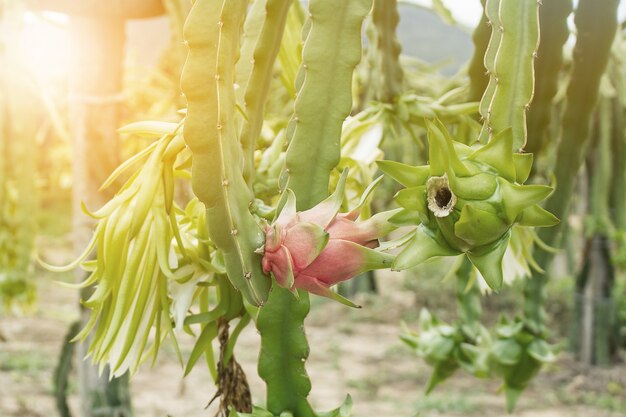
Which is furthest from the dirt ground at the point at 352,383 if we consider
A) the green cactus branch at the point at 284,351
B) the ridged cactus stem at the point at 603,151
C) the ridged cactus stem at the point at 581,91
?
the green cactus branch at the point at 284,351

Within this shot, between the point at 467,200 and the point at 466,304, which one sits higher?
the point at 467,200

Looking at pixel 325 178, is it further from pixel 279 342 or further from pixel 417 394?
pixel 417 394

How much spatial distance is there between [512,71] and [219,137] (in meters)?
0.19

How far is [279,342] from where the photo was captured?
53 centimetres

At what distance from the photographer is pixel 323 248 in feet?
1.33

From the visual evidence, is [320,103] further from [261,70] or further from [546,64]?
[546,64]

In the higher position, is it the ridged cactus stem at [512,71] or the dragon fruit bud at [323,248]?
the ridged cactus stem at [512,71]

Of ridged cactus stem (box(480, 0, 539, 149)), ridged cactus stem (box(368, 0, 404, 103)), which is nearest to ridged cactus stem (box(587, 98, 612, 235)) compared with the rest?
ridged cactus stem (box(368, 0, 404, 103))

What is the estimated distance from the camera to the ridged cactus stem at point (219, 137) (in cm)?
41

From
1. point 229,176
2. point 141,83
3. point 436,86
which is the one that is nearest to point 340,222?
point 229,176

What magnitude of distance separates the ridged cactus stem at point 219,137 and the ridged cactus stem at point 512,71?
155 mm

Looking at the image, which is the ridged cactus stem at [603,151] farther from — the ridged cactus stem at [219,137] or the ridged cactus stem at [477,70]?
the ridged cactus stem at [219,137]

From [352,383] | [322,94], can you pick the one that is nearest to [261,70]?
[322,94]

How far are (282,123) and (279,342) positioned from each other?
1.15 feet
